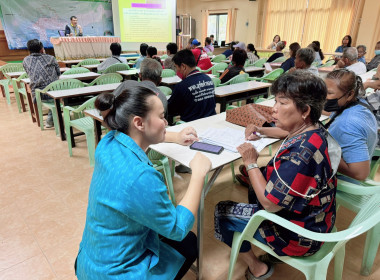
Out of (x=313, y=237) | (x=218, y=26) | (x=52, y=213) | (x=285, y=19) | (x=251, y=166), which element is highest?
(x=285, y=19)

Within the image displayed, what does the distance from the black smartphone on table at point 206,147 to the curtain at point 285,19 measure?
31.5 ft

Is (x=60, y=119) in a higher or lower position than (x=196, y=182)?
lower

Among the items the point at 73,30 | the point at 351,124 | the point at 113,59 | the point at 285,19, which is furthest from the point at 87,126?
the point at 285,19

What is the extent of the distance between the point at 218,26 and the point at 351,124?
12025mm

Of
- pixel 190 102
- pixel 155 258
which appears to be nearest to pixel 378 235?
pixel 155 258

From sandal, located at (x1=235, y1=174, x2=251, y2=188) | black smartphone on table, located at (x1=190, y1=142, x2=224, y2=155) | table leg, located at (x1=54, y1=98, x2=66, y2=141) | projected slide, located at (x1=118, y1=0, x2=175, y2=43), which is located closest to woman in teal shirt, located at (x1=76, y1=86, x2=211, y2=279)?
black smartphone on table, located at (x1=190, y1=142, x2=224, y2=155)

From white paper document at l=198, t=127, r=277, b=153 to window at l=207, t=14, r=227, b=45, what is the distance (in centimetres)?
1132

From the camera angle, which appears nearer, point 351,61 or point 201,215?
point 201,215

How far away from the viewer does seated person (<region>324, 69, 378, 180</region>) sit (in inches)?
53.7

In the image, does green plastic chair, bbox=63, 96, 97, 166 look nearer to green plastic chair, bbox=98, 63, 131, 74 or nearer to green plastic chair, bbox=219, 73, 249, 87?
green plastic chair, bbox=219, 73, 249, 87

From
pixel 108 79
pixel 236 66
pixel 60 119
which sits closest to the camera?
pixel 60 119

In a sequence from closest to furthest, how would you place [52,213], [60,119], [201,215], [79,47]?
[201,215], [52,213], [60,119], [79,47]

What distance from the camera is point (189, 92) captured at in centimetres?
244

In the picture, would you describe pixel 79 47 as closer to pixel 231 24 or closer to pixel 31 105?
pixel 31 105
